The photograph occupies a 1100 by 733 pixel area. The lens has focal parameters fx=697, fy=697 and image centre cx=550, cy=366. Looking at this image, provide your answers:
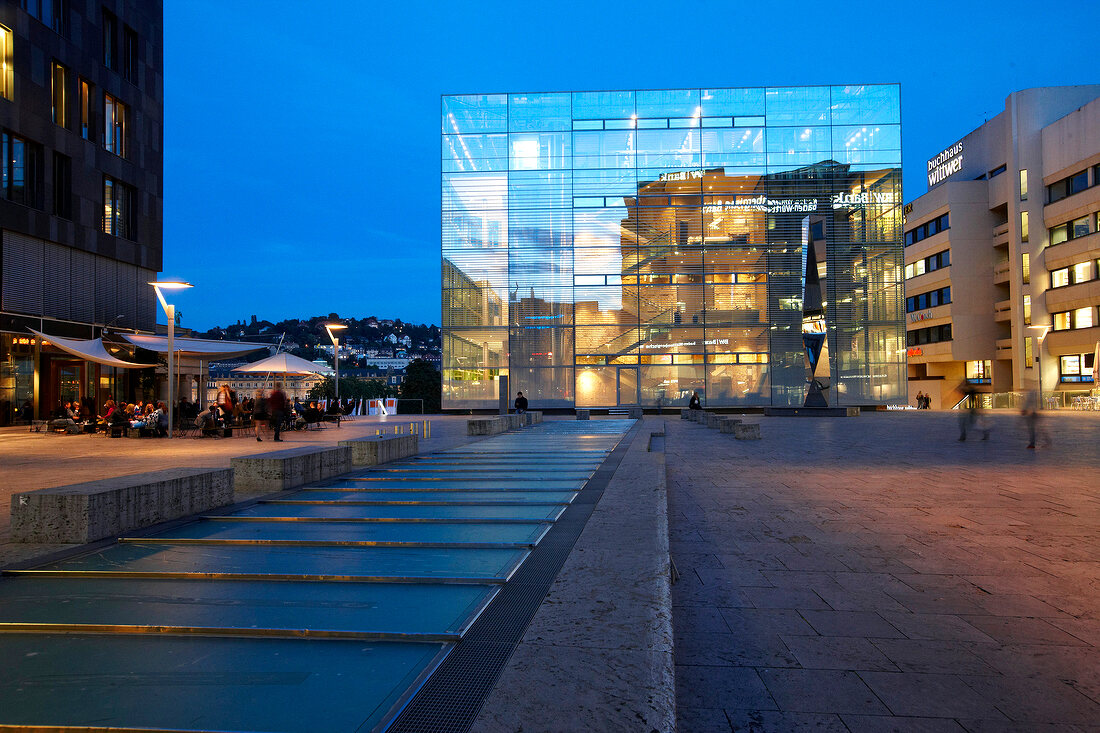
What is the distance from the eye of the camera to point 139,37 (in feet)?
103

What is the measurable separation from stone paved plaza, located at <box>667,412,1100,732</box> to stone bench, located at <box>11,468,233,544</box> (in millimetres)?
4654

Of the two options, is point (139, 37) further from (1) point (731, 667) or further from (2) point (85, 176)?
(1) point (731, 667)

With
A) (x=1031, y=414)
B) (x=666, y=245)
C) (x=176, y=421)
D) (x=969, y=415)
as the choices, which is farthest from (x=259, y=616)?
(x=666, y=245)

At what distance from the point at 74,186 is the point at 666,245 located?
2741cm

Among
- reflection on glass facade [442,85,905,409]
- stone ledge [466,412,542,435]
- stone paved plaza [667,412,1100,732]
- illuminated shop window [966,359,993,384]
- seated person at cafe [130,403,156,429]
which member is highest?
reflection on glass facade [442,85,905,409]

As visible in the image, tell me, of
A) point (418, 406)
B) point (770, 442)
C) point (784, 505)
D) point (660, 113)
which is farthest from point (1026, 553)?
point (418, 406)

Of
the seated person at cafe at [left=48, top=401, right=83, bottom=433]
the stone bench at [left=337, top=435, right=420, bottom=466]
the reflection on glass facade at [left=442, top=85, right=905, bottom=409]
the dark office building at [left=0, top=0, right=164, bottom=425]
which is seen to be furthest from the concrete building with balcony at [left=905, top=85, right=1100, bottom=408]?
the dark office building at [left=0, top=0, right=164, bottom=425]

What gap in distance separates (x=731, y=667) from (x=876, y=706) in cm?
71

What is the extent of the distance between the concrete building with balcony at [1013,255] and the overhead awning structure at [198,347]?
41918 mm

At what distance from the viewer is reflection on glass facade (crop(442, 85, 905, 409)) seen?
38.1 metres

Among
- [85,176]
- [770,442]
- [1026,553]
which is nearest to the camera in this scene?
[1026,553]

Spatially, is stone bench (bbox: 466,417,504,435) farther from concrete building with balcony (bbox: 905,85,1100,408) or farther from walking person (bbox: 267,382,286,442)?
concrete building with balcony (bbox: 905,85,1100,408)

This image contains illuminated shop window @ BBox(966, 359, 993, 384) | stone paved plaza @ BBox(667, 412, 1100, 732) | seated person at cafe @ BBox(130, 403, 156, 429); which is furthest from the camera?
illuminated shop window @ BBox(966, 359, 993, 384)

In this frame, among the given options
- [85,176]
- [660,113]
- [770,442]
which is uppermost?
[660,113]
